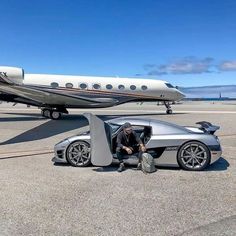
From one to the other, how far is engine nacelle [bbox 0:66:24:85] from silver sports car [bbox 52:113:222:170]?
14847 mm

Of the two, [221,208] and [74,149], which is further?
[74,149]

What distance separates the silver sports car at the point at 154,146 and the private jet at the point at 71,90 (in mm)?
14272

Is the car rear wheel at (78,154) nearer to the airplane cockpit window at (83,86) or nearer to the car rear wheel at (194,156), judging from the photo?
the car rear wheel at (194,156)

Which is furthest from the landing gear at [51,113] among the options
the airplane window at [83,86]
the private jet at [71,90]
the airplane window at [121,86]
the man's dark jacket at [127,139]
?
the man's dark jacket at [127,139]

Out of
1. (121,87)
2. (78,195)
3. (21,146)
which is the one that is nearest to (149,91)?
(121,87)

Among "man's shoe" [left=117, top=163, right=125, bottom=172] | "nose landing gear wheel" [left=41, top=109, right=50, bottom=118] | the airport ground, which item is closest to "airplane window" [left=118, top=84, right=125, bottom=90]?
"nose landing gear wheel" [left=41, top=109, right=50, bottom=118]

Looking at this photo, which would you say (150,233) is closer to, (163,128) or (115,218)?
(115,218)

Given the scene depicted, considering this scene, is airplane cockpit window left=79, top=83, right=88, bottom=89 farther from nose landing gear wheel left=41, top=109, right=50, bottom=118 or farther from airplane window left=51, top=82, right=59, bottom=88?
nose landing gear wheel left=41, top=109, right=50, bottom=118

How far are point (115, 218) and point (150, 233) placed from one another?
71 cm

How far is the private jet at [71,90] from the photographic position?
898 inches

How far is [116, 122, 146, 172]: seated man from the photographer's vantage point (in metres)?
8.38

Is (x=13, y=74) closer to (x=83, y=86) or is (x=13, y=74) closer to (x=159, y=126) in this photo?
(x=83, y=86)

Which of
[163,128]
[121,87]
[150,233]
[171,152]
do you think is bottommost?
[150,233]

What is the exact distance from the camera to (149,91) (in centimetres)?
2903
